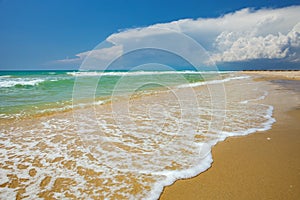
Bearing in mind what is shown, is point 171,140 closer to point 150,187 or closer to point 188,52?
point 150,187

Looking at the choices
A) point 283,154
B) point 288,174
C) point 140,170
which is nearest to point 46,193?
point 140,170

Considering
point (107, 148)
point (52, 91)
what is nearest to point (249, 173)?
point (107, 148)

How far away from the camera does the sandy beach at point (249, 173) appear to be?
2852 mm

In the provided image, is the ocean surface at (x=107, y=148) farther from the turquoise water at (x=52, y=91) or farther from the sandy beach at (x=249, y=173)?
the turquoise water at (x=52, y=91)

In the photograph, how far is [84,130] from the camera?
591 centimetres

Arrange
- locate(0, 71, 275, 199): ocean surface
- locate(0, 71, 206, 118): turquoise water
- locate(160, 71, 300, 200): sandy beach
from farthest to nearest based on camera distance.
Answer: locate(0, 71, 206, 118): turquoise water < locate(0, 71, 275, 199): ocean surface < locate(160, 71, 300, 200): sandy beach

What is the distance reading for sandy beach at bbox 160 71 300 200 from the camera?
285cm

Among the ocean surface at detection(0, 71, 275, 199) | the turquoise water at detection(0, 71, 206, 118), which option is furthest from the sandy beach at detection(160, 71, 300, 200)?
the turquoise water at detection(0, 71, 206, 118)

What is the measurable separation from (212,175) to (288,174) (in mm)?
1240

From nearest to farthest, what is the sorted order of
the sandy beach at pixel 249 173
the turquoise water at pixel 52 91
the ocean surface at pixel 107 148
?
the sandy beach at pixel 249 173 < the ocean surface at pixel 107 148 < the turquoise water at pixel 52 91

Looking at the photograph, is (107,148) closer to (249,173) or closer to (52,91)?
(249,173)

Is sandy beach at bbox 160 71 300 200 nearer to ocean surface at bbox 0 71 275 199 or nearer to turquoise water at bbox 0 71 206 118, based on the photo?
ocean surface at bbox 0 71 275 199

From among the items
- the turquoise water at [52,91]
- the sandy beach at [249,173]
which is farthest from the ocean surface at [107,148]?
the turquoise water at [52,91]

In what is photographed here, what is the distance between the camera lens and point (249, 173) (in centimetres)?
335
